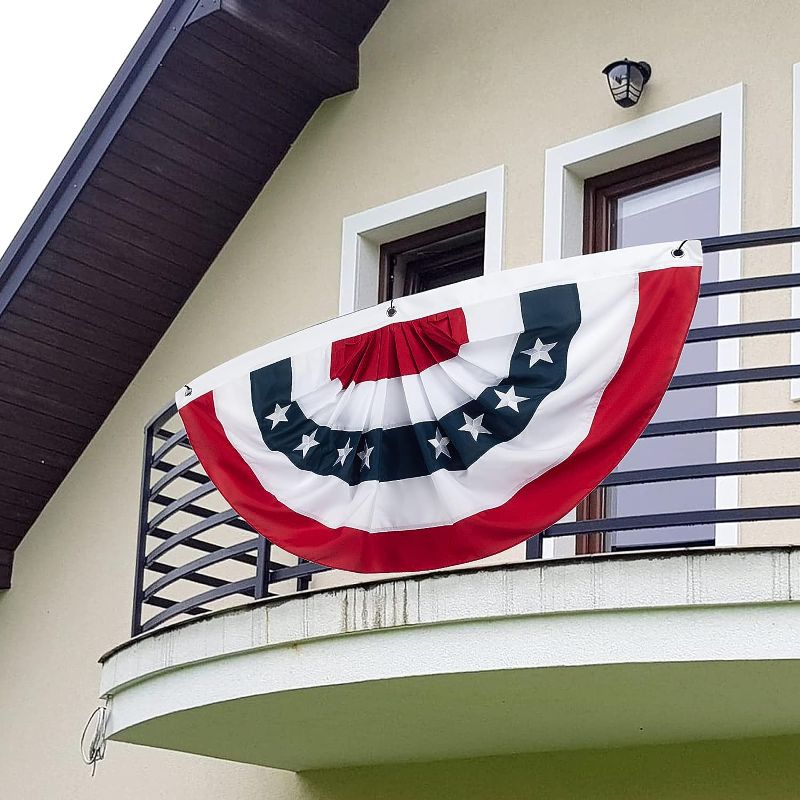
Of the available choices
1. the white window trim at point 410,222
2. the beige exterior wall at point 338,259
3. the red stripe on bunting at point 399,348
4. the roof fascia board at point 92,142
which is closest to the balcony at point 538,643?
the beige exterior wall at point 338,259

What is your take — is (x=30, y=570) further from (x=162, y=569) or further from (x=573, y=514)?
(x=573, y=514)

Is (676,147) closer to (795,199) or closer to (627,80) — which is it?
(627,80)

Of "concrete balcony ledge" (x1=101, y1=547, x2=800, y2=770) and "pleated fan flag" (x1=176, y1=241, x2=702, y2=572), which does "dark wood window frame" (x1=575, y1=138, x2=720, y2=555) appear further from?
"pleated fan flag" (x1=176, y1=241, x2=702, y2=572)

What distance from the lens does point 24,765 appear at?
10.7 m

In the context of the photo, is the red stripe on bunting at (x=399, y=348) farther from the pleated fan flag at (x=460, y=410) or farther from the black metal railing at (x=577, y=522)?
the black metal railing at (x=577, y=522)

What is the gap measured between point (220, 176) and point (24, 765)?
436cm

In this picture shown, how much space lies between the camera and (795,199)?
748 cm

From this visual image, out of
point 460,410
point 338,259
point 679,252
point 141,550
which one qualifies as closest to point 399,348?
point 460,410

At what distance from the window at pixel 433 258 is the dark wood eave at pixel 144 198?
133 centimetres

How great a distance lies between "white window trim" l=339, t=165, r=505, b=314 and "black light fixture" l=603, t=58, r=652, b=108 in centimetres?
92

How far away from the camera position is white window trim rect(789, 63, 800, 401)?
7230mm

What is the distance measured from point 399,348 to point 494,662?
1.51 metres

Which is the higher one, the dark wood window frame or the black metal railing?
the dark wood window frame

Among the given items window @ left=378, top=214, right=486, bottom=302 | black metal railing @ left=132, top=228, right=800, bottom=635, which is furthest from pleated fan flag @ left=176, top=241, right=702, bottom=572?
window @ left=378, top=214, right=486, bottom=302
